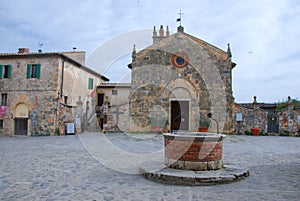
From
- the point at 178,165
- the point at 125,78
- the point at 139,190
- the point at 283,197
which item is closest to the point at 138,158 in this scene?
the point at 178,165

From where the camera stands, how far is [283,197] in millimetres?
4305

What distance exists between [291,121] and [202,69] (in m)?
7.96

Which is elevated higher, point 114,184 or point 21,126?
point 21,126

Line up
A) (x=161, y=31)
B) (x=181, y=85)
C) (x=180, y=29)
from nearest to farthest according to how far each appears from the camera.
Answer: (x=181, y=85)
(x=180, y=29)
(x=161, y=31)

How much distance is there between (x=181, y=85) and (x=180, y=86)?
10cm

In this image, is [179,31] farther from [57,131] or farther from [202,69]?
[57,131]

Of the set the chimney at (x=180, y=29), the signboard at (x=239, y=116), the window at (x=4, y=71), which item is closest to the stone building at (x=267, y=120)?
the signboard at (x=239, y=116)

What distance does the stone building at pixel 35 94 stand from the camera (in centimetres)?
1786

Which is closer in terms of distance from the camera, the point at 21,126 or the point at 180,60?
the point at 180,60

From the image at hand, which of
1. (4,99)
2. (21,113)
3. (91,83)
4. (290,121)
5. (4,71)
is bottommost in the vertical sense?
(290,121)

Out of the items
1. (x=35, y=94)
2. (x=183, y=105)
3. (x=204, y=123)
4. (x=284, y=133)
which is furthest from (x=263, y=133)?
(x=35, y=94)

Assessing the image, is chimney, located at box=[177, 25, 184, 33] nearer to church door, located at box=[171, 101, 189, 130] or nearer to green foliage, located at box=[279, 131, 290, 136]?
church door, located at box=[171, 101, 189, 130]

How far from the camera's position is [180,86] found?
1767 cm

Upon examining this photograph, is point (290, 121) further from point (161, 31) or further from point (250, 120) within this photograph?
point (161, 31)
